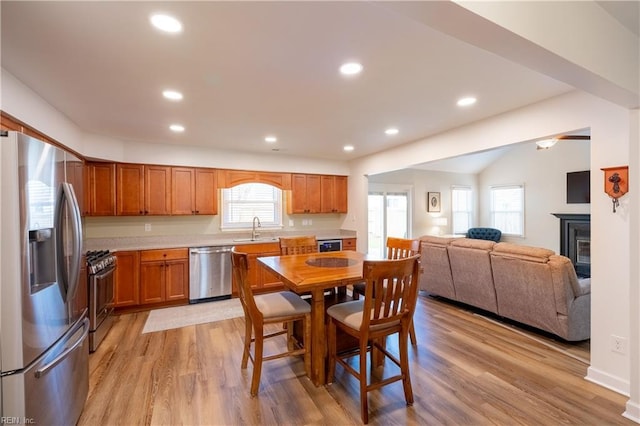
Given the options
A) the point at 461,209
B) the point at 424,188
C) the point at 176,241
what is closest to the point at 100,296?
the point at 176,241

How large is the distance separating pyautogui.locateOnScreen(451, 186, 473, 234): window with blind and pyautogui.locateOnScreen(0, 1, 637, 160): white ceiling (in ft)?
16.3

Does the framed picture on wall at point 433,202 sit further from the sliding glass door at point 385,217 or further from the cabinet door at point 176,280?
the cabinet door at point 176,280

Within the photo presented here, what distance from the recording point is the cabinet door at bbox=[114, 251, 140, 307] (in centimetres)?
390

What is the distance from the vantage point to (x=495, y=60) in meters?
2.00

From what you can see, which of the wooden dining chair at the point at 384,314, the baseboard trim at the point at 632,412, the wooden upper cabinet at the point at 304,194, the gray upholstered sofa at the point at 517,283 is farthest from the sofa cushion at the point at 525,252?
the wooden upper cabinet at the point at 304,194

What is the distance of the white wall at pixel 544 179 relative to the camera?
628 centimetres

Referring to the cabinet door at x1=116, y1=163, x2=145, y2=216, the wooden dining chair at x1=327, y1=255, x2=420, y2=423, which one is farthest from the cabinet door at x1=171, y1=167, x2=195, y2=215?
the wooden dining chair at x1=327, y1=255, x2=420, y2=423

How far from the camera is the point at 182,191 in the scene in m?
4.56

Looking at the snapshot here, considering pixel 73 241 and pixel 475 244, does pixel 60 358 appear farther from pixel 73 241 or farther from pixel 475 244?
pixel 475 244

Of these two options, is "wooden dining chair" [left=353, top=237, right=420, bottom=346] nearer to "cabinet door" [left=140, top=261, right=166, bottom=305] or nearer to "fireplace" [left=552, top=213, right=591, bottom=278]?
"cabinet door" [left=140, top=261, right=166, bottom=305]

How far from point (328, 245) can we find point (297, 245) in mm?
1776

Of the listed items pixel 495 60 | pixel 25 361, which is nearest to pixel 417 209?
pixel 495 60

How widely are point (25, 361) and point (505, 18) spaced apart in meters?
2.59

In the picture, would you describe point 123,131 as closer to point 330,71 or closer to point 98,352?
point 98,352
